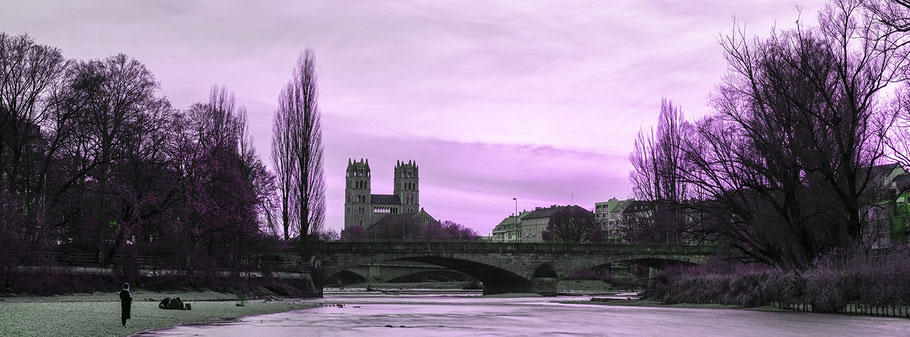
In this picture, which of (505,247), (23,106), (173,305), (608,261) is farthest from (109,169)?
(608,261)

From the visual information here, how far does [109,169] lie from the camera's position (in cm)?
5178

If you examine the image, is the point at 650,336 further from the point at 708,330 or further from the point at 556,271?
the point at 556,271

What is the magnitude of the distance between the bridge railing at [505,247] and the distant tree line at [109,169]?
1580cm

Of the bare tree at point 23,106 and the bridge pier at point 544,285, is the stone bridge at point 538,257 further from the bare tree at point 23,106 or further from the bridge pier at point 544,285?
the bare tree at point 23,106

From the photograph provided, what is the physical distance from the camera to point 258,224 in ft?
195

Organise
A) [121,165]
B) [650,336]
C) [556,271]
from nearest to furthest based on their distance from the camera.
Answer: [650,336]
[121,165]
[556,271]

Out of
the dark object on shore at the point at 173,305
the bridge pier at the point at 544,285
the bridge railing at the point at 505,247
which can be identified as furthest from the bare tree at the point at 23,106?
the bridge pier at the point at 544,285

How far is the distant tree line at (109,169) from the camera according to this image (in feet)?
147

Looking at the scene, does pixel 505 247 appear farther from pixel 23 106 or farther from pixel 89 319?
pixel 89 319

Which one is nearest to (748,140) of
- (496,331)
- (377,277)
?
(496,331)

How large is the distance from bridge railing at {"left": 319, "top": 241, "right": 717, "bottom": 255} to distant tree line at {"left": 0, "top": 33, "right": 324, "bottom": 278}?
51.8 ft

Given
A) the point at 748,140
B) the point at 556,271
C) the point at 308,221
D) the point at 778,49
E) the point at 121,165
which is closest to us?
the point at 778,49

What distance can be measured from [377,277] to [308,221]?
59.6 m

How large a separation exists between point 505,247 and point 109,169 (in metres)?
38.3
